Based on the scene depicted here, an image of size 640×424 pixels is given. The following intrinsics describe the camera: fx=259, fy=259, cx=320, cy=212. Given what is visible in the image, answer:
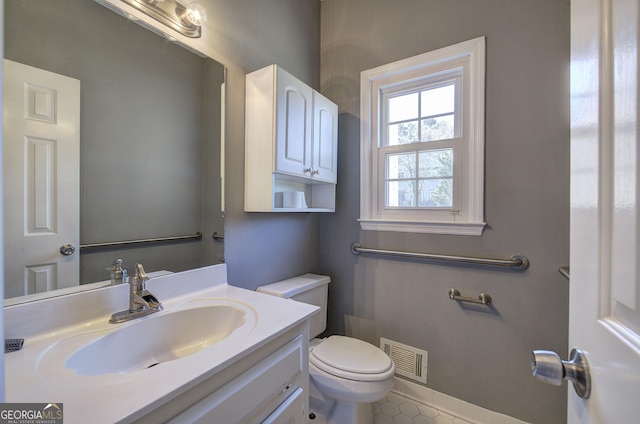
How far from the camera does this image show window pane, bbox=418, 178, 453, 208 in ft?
5.09

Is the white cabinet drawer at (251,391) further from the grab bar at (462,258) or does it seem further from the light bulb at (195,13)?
the light bulb at (195,13)

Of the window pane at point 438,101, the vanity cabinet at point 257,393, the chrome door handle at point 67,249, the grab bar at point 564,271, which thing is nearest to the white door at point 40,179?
the chrome door handle at point 67,249

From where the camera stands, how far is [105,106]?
2.94 ft

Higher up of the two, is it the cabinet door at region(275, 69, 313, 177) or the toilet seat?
the cabinet door at region(275, 69, 313, 177)

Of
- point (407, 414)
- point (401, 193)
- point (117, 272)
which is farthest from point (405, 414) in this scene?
point (117, 272)

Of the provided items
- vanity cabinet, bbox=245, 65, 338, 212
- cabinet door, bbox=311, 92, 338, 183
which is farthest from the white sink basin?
cabinet door, bbox=311, 92, 338, 183

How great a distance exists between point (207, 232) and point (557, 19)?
196 centimetres

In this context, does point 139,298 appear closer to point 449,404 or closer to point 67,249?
point 67,249

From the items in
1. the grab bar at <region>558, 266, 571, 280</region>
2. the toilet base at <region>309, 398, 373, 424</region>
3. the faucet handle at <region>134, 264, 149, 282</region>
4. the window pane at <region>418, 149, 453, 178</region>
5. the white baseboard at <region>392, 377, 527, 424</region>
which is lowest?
the white baseboard at <region>392, 377, 527, 424</region>

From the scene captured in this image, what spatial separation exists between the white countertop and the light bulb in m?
1.08

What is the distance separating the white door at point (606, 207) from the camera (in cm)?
31

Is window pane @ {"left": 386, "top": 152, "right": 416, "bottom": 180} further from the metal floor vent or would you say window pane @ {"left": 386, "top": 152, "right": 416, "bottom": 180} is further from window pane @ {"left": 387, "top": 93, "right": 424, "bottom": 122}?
the metal floor vent

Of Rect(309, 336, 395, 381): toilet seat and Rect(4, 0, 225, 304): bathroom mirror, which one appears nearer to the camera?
Rect(4, 0, 225, 304): bathroom mirror

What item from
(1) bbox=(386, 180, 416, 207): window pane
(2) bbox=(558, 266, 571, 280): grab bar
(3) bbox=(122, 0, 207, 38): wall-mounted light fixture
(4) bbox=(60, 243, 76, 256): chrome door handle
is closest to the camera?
(4) bbox=(60, 243, 76, 256): chrome door handle
